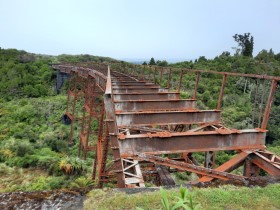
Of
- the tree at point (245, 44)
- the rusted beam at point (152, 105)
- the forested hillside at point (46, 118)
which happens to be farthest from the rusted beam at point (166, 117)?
the tree at point (245, 44)

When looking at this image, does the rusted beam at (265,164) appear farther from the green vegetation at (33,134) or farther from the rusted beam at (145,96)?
the green vegetation at (33,134)

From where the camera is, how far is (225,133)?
18.0ft

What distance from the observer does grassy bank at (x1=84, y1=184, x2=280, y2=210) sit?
10.7 feet

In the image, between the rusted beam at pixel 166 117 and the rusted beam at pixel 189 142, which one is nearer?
the rusted beam at pixel 189 142

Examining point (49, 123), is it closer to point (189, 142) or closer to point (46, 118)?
point (46, 118)

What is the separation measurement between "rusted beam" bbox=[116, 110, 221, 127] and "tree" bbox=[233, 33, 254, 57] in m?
51.1

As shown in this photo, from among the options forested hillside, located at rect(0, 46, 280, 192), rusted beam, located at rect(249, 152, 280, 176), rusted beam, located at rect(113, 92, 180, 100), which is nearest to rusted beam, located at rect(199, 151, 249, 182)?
rusted beam, located at rect(249, 152, 280, 176)

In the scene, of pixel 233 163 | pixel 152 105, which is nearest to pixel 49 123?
pixel 152 105

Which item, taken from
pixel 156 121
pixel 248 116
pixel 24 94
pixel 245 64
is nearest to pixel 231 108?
pixel 248 116

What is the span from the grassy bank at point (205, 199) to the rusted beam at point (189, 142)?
63.0 inches

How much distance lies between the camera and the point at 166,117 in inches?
277

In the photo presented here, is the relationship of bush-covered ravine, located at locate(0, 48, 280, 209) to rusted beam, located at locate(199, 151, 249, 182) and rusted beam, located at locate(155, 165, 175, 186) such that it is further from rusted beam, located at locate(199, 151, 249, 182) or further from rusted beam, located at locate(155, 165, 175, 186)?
rusted beam, located at locate(155, 165, 175, 186)

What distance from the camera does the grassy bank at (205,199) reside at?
3254 millimetres

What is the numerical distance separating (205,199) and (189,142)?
80.1 inches
